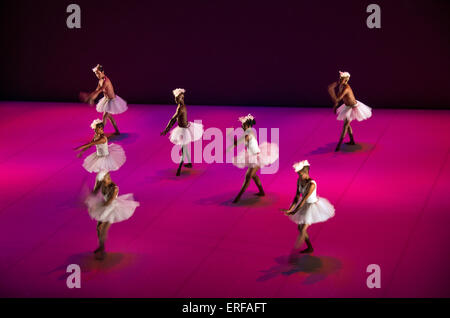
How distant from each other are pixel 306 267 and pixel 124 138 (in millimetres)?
5419

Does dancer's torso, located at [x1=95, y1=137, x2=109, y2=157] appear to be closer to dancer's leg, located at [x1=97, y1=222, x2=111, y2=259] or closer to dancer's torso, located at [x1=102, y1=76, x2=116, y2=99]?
dancer's leg, located at [x1=97, y1=222, x2=111, y2=259]

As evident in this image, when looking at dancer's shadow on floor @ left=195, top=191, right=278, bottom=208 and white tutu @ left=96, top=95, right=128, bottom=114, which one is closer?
dancer's shadow on floor @ left=195, top=191, right=278, bottom=208

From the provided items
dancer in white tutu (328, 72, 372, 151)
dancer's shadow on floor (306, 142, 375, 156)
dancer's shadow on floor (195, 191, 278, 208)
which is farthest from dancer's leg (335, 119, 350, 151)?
dancer's shadow on floor (195, 191, 278, 208)

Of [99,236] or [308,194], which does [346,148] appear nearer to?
[308,194]

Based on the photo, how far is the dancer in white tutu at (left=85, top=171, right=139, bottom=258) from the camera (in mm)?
7988

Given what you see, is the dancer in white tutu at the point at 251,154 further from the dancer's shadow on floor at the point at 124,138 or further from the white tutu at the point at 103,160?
the dancer's shadow on floor at the point at 124,138

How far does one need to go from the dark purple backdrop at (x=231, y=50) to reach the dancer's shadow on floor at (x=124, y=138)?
77.8 inches

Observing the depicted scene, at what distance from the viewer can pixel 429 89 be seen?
13.1 m

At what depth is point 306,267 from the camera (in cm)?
796

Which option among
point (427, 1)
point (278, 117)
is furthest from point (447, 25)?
point (278, 117)

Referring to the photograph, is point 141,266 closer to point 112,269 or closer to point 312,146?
point 112,269

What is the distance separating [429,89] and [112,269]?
7.51 metres

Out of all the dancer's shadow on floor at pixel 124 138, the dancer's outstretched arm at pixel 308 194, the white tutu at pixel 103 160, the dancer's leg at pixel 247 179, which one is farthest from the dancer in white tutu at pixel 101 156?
the dancer's outstretched arm at pixel 308 194

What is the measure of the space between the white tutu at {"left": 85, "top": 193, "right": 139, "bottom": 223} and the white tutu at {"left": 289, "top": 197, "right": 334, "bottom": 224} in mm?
1824
